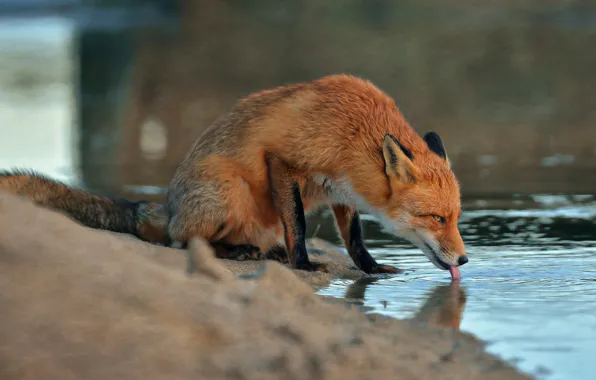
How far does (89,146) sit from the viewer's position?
52.7 feet

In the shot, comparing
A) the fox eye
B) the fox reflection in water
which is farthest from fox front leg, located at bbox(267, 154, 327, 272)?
the fox eye

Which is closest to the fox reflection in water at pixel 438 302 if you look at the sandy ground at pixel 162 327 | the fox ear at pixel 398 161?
the sandy ground at pixel 162 327

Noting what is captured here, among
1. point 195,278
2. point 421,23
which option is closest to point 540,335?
point 195,278

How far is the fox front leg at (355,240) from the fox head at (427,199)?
0.46m

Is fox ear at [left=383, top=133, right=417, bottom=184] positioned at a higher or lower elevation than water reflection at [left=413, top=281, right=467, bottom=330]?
higher

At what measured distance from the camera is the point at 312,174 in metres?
7.37

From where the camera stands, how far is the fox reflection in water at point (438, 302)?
5.43 meters

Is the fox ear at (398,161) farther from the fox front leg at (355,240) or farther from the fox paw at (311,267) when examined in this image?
the fox paw at (311,267)

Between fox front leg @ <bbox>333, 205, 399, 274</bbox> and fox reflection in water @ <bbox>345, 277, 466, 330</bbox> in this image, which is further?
fox front leg @ <bbox>333, 205, 399, 274</bbox>

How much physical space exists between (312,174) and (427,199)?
36.1 inches

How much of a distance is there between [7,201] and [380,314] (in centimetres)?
205

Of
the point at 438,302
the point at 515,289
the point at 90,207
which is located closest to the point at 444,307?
the point at 438,302

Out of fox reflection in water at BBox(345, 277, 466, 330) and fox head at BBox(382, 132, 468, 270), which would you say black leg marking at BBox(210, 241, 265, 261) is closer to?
fox reflection in water at BBox(345, 277, 466, 330)

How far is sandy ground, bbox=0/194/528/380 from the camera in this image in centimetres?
409
